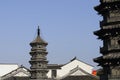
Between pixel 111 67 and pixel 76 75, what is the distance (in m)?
39.8

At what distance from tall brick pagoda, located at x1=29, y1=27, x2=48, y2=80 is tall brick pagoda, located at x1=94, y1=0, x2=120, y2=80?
1130 inches

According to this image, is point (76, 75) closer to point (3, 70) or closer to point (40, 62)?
point (40, 62)

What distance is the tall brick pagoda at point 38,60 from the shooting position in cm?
5785

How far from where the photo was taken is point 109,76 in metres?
28.7

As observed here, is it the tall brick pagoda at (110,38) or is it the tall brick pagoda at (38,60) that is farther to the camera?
the tall brick pagoda at (38,60)

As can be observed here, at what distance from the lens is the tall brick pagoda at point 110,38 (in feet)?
93.9

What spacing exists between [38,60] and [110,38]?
30551mm

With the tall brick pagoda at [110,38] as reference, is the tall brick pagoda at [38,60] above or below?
above

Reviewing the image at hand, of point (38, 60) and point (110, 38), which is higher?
point (38, 60)

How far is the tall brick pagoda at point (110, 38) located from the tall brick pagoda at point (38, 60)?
94.2 feet

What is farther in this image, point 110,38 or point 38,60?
point 38,60

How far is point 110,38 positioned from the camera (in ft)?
96.0

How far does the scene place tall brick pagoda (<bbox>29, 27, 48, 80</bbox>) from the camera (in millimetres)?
57847

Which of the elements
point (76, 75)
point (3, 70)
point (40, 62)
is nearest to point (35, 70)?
point (40, 62)
